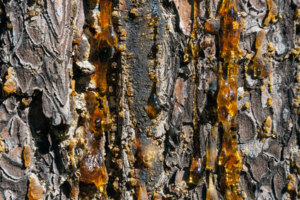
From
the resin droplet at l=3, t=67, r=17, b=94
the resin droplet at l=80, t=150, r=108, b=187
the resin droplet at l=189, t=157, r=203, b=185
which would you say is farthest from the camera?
the resin droplet at l=189, t=157, r=203, b=185

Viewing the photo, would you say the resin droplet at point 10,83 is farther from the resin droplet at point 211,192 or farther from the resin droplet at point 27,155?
the resin droplet at point 211,192

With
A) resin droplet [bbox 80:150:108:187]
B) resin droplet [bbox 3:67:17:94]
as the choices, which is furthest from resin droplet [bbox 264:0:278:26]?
resin droplet [bbox 3:67:17:94]

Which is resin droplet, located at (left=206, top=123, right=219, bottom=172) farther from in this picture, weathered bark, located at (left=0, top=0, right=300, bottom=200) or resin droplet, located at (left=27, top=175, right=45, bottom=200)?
resin droplet, located at (left=27, top=175, right=45, bottom=200)

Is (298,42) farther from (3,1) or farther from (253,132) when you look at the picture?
(3,1)

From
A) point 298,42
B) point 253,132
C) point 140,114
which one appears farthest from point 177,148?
point 298,42

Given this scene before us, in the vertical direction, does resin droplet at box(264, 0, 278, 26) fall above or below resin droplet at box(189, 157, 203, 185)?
above

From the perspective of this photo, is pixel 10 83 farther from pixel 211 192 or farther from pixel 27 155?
pixel 211 192

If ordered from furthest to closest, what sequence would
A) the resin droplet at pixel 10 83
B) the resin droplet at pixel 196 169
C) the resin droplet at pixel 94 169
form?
the resin droplet at pixel 196 169
the resin droplet at pixel 94 169
the resin droplet at pixel 10 83

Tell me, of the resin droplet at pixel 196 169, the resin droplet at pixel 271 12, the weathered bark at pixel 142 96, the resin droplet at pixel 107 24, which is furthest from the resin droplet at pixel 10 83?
the resin droplet at pixel 271 12

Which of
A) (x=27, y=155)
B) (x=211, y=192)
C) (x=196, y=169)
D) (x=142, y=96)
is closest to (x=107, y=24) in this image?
(x=142, y=96)
